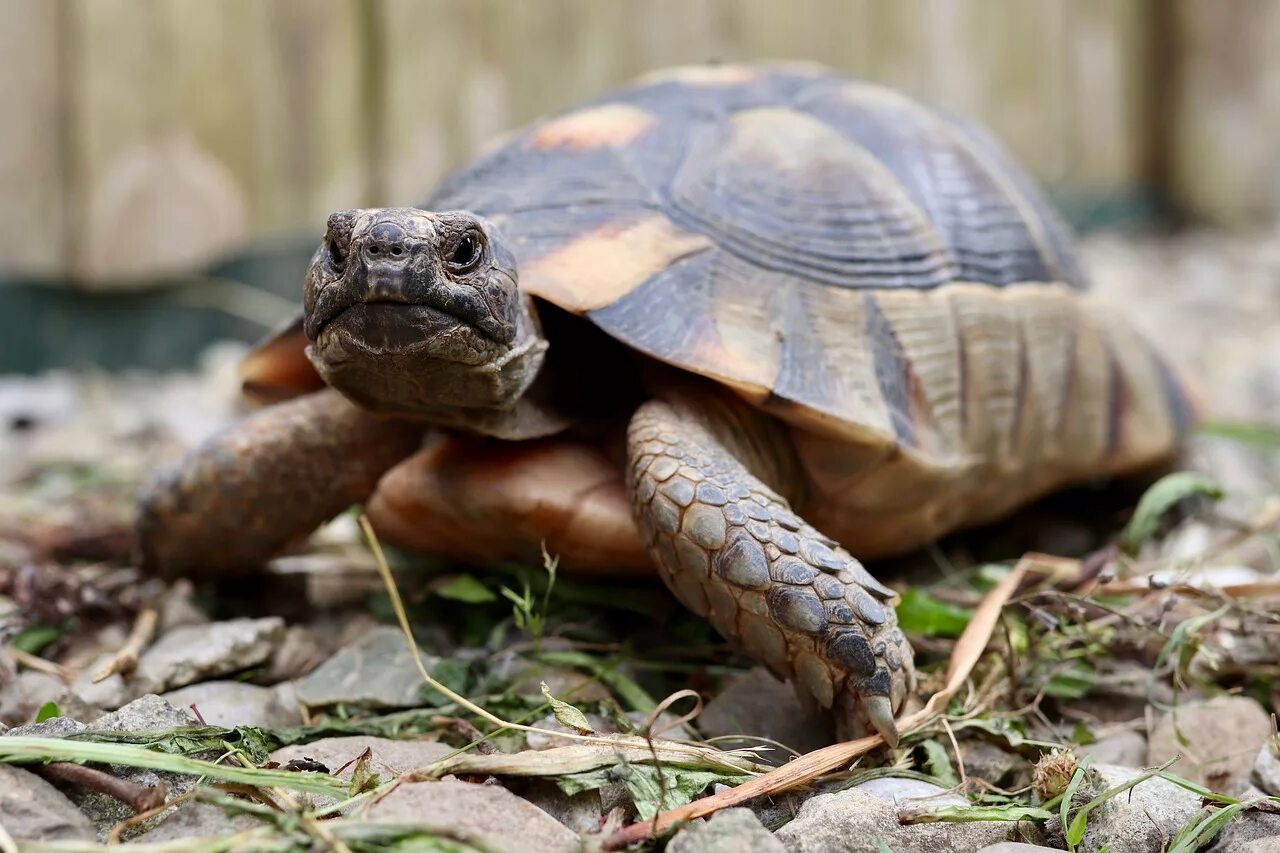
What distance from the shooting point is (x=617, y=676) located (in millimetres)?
2053

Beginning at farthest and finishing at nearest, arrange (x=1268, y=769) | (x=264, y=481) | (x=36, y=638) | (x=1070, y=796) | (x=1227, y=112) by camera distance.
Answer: (x=1227, y=112), (x=264, y=481), (x=36, y=638), (x=1268, y=769), (x=1070, y=796)

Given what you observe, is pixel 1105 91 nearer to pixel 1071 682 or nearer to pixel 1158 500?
pixel 1158 500

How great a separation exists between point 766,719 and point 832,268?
3.23 ft

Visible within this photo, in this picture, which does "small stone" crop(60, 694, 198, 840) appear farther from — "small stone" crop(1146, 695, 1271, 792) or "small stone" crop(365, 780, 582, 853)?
"small stone" crop(1146, 695, 1271, 792)

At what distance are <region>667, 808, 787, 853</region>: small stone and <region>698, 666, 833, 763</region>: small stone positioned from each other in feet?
1.37

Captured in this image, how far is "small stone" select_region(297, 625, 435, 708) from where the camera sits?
1.98 meters

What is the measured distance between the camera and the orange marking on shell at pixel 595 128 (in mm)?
2566

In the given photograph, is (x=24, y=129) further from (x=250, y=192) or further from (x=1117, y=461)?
(x=1117, y=461)

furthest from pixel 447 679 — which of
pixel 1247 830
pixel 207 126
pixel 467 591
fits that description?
Answer: pixel 207 126

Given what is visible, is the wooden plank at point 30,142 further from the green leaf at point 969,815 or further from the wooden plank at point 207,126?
the green leaf at point 969,815

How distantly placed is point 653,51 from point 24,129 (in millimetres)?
2554

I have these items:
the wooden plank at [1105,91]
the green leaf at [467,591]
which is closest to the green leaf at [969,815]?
the green leaf at [467,591]

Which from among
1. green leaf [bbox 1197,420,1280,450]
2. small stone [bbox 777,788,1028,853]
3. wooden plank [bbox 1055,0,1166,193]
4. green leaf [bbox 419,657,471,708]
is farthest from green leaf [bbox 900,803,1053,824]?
wooden plank [bbox 1055,0,1166,193]

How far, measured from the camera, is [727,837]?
1.39 m
